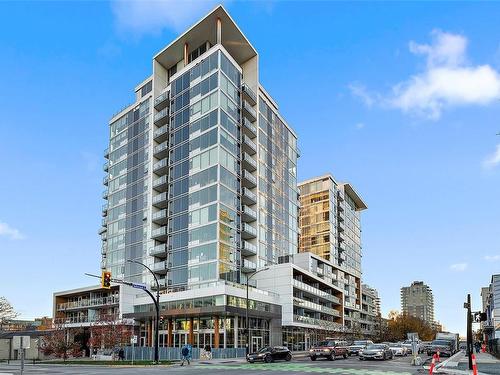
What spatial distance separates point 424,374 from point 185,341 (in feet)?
154

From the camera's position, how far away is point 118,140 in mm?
97812

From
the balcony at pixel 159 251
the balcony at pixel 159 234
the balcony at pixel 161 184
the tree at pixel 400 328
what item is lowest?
the tree at pixel 400 328

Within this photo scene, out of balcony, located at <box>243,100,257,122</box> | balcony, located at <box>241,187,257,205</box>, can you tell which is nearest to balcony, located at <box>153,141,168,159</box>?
balcony, located at <box>243,100,257,122</box>

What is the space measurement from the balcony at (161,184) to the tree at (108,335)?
21204mm

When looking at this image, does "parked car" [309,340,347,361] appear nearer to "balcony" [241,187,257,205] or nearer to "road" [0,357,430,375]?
"road" [0,357,430,375]

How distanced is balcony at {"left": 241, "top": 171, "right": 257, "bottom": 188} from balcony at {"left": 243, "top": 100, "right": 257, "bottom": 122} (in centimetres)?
899

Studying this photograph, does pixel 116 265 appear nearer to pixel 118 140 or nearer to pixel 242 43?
pixel 118 140

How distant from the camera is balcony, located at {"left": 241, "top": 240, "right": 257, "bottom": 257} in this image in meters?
79.2

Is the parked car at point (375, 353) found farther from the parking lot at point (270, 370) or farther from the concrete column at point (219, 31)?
the concrete column at point (219, 31)

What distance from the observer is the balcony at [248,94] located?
277ft

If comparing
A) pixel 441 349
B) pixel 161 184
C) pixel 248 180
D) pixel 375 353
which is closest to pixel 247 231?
pixel 248 180

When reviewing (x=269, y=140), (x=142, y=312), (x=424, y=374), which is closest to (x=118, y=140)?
(x=269, y=140)

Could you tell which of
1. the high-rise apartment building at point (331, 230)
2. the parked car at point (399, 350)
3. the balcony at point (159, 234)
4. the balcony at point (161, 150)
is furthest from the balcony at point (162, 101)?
the high-rise apartment building at point (331, 230)

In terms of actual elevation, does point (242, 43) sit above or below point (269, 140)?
above
